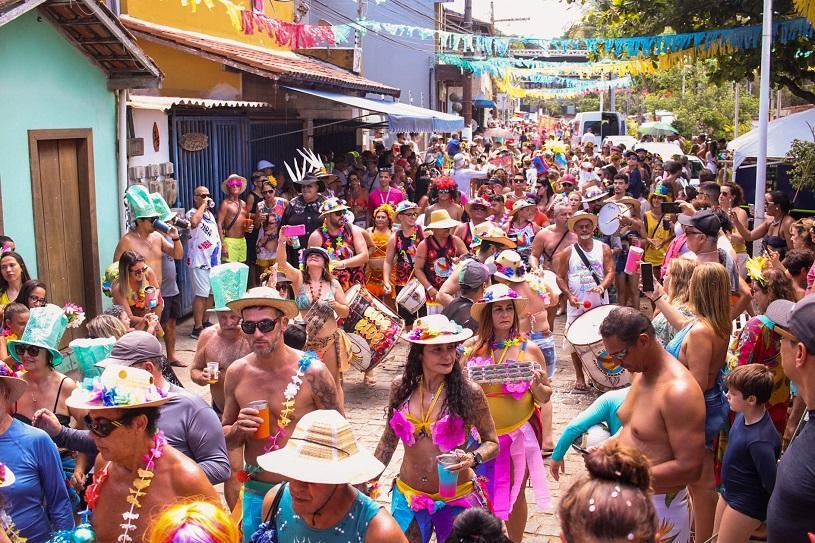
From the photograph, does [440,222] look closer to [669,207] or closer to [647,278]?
[669,207]

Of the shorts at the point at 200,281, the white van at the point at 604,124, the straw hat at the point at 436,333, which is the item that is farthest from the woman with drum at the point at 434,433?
the white van at the point at 604,124

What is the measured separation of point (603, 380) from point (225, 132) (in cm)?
873

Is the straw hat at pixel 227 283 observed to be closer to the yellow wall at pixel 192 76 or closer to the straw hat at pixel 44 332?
the straw hat at pixel 44 332

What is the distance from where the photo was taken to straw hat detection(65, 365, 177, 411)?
12.1ft

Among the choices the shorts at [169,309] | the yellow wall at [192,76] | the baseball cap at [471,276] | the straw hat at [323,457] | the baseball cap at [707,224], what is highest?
the yellow wall at [192,76]

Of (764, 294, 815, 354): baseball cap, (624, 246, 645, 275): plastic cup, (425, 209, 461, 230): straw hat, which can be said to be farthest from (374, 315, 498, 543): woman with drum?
(425, 209, 461, 230): straw hat

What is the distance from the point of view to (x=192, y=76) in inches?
607

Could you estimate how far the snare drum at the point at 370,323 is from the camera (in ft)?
28.5

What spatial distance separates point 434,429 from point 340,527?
4.70 feet

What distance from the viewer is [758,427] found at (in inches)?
182

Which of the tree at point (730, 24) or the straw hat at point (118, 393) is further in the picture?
the tree at point (730, 24)

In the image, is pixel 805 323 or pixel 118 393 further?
pixel 118 393

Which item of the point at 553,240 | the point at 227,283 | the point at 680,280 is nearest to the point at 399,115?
the point at 553,240

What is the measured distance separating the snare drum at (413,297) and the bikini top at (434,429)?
16.1 ft
